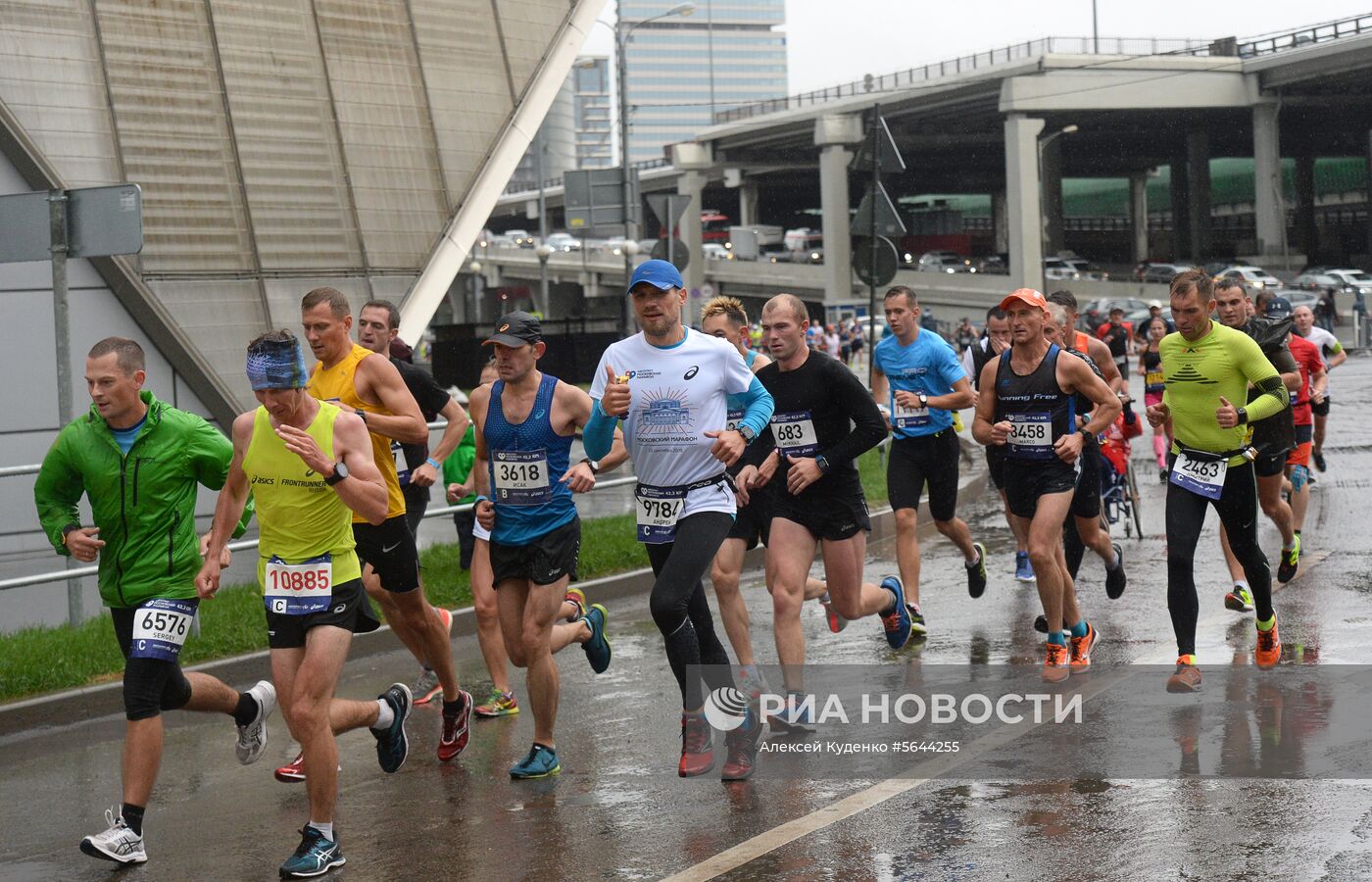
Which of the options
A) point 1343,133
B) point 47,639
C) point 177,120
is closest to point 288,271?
point 177,120

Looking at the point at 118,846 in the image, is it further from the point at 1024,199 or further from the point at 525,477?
the point at 1024,199

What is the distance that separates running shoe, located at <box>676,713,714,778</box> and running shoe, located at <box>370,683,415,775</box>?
1.18 m

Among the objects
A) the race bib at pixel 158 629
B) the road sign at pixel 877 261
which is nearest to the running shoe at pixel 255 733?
the race bib at pixel 158 629

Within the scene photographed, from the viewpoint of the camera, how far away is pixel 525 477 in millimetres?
7117

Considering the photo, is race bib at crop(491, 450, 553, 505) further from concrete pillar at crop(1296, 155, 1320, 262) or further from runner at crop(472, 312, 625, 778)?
concrete pillar at crop(1296, 155, 1320, 262)

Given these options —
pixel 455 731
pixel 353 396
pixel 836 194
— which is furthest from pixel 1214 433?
pixel 836 194

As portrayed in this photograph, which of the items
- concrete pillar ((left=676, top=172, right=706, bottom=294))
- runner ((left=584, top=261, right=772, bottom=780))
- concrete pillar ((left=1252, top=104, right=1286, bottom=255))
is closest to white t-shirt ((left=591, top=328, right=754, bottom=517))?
runner ((left=584, top=261, right=772, bottom=780))

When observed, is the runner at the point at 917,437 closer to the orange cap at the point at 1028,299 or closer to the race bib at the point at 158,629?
the orange cap at the point at 1028,299

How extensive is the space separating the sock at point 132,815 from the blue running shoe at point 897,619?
4.09 metres

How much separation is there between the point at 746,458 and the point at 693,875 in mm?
3400

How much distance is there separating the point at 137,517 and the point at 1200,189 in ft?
255

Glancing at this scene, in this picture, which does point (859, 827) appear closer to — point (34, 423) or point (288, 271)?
point (34, 423)

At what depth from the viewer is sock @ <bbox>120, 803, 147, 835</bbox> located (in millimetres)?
6078

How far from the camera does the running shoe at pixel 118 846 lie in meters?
5.89
